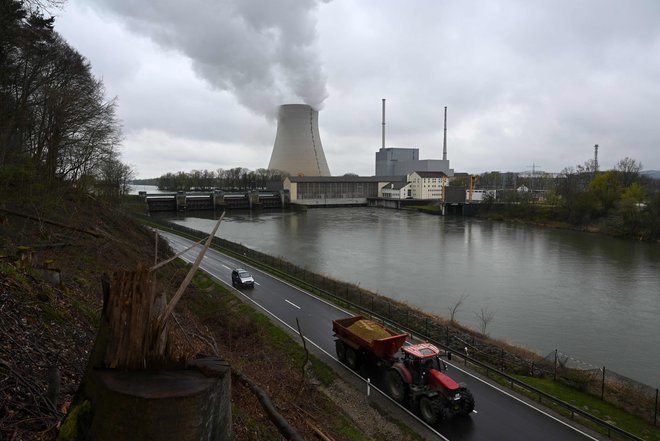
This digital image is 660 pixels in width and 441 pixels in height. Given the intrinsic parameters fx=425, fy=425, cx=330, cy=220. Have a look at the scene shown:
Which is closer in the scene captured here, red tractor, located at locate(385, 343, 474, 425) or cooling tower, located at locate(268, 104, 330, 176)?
red tractor, located at locate(385, 343, 474, 425)

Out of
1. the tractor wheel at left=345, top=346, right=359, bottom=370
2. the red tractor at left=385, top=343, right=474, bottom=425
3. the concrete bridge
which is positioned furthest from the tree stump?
the concrete bridge

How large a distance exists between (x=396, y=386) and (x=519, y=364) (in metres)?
4.89

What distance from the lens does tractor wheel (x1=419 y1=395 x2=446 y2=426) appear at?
864cm

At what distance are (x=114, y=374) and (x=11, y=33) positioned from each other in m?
15.1

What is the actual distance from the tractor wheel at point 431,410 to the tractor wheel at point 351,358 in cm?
259

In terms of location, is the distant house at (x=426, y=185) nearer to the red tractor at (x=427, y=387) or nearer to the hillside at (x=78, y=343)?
the hillside at (x=78, y=343)

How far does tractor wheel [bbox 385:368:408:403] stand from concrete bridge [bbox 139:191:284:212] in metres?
63.6

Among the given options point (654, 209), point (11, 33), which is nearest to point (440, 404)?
point (11, 33)

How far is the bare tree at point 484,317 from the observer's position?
16.7 m

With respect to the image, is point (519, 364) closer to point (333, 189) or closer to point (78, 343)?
point (78, 343)

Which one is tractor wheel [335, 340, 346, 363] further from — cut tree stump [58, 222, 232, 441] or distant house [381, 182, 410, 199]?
Answer: distant house [381, 182, 410, 199]

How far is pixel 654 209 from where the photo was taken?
4362 cm

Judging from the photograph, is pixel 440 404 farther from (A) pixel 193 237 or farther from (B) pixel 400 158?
(B) pixel 400 158

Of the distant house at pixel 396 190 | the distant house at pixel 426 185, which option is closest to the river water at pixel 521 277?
the distant house at pixel 426 185
